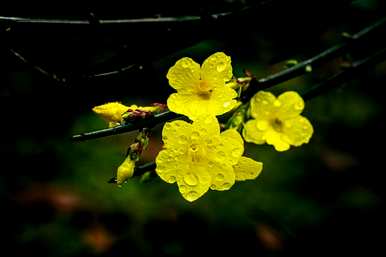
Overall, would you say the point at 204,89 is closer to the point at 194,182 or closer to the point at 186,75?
the point at 186,75

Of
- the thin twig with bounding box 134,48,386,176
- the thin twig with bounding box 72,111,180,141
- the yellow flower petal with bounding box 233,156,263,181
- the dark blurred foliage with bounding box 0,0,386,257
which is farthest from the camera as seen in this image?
the dark blurred foliage with bounding box 0,0,386,257

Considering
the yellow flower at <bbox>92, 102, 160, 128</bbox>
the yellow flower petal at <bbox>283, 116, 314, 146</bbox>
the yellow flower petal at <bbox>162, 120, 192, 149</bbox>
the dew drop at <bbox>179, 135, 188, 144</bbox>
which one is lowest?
the yellow flower petal at <bbox>283, 116, 314, 146</bbox>

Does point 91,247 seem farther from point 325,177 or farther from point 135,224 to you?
point 325,177

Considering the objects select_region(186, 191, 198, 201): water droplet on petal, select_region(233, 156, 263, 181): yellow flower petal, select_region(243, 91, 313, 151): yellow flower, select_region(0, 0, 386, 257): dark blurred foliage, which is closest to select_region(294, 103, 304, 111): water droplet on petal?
select_region(243, 91, 313, 151): yellow flower

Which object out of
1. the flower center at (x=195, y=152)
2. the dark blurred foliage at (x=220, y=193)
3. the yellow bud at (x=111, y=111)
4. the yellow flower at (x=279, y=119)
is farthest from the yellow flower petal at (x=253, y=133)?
the dark blurred foliage at (x=220, y=193)

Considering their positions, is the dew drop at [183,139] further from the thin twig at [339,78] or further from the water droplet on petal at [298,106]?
the thin twig at [339,78]

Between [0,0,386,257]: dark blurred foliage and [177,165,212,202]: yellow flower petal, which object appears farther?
[0,0,386,257]: dark blurred foliage

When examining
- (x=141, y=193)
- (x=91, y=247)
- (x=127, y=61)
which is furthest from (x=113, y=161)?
(x=127, y=61)

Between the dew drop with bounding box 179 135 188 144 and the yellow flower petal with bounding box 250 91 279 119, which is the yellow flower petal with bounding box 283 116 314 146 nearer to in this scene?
the yellow flower petal with bounding box 250 91 279 119

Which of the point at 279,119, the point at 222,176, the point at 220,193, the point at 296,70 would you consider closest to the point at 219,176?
the point at 222,176

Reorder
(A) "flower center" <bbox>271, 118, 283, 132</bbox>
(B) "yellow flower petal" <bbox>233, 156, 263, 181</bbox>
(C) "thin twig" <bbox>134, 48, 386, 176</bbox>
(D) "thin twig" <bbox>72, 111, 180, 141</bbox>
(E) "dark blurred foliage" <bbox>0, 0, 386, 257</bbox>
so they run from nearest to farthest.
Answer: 1. (D) "thin twig" <bbox>72, 111, 180, 141</bbox>
2. (B) "yellow flower petal" <bbox>233, 156, 263, 181</bbox>
3. (A) "flower center" <bbox>271, 118, 283, 132</bbox>
4. (C) "thin twig" <bbox>134, 48, 386, 176</bbox>
5. (E) "dark blurred foliage" <bbox>0, 0, 386, 257</bbox>
